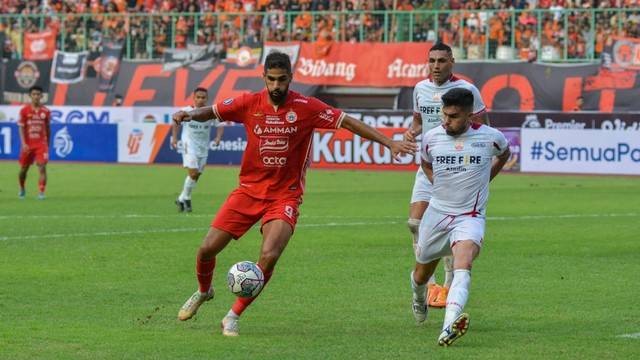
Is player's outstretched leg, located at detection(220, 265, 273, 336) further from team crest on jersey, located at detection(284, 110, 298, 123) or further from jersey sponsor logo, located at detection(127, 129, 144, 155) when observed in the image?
jersey sponsor logo, located at detection(127, 129, 144, 155)

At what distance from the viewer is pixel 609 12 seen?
41.4 metres

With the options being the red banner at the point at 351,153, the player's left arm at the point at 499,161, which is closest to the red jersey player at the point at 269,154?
the player's left arm at the point at 499,161

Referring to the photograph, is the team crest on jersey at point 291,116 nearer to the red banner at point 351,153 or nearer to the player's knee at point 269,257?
the player's knee at point 269,257

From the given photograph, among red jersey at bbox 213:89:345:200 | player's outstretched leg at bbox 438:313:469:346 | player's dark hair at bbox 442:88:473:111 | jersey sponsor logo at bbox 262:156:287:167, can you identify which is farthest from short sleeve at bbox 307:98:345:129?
player's outstretched leg at bbox 438:313:469:346

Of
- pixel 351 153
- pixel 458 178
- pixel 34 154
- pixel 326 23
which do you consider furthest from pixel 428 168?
pixel 326 23

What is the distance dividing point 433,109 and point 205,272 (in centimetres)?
307

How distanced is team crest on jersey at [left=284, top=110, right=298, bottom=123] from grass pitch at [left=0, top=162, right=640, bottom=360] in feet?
5.80

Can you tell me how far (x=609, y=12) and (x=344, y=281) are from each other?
29068mm

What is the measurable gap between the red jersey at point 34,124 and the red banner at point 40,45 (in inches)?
844

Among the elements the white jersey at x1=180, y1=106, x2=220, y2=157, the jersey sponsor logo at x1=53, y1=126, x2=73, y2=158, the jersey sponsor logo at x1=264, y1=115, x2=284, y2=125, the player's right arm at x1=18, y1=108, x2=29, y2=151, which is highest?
the jersey sponsor logo at x1=264, y1=115, x2=284, y2=125

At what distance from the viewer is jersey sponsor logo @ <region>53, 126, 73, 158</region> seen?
41781 millimetres

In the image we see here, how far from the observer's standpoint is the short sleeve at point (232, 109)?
439 inches

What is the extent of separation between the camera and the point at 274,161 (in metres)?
11.1

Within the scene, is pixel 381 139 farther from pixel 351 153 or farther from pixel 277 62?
pixel 351 153
